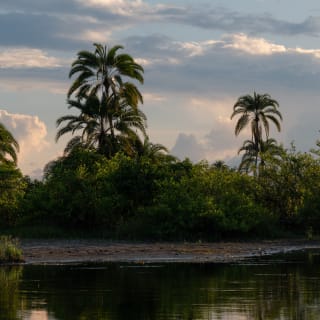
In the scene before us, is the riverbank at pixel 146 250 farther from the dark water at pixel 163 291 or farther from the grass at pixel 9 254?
the dark water at pixel 163 291

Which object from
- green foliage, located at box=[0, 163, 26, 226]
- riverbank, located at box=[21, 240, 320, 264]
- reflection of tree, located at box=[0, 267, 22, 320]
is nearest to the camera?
reflection of tree, located at box=[0, 267, 22, 320]

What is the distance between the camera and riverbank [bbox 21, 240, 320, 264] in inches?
1399

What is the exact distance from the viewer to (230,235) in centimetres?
4819

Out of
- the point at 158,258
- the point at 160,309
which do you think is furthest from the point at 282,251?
the point at 160,309

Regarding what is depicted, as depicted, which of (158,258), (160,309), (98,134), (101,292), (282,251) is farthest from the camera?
(98,134)

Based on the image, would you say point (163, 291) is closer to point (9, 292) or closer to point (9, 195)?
point (9, 292)

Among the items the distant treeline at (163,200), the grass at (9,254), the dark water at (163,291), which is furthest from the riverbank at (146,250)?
the dark water at (163,291)

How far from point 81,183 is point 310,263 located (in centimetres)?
1978

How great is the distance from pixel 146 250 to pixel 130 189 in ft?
37.3

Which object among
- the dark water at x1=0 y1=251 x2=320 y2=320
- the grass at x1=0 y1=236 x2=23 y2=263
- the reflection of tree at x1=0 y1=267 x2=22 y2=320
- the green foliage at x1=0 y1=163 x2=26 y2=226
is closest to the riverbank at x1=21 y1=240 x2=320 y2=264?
the grass at x1=0 y1=236 x2=23 y2=263

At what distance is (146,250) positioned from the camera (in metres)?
39.7

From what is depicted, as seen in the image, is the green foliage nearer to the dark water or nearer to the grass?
the grass

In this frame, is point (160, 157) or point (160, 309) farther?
point (160, 157)

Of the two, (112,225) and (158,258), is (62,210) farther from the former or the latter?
(158,258)
